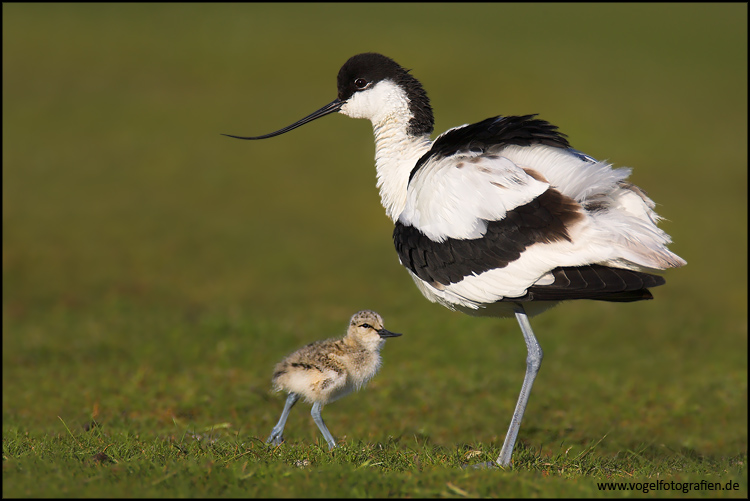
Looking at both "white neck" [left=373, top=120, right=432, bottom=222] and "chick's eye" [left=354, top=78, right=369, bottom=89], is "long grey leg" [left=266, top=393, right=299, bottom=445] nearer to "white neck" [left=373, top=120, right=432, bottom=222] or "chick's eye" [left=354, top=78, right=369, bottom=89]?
"white neck" [left=373, top=120, right=432, bottom=222]

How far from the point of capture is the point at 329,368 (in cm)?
639

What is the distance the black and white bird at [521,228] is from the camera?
5199 mm

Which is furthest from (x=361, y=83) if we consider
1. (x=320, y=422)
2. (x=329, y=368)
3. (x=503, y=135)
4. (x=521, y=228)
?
(x=320, y=422)

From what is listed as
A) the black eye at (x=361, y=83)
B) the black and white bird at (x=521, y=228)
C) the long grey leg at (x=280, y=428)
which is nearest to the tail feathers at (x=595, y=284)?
the black and white bird at (x=521, y=228)

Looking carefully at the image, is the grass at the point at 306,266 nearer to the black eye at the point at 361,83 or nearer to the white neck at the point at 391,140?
the white neck at the point at 391,140

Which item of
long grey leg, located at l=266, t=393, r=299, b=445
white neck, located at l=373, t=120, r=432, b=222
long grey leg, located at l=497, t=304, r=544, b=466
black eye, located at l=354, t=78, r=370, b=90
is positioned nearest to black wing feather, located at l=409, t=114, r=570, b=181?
white neck, located at l=373, t=120, r=432, b=222

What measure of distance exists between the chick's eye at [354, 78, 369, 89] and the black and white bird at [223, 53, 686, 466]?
1.07 meters

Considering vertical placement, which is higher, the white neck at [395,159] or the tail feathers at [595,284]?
the white neck at [395,159]

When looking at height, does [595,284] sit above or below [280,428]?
above

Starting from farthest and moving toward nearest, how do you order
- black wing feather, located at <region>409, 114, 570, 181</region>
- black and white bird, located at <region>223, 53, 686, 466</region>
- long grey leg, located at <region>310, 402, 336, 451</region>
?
1. long grey leg, located at <region>310, 402, 336, 451</region>
2. black wing feather, located at <region>409, 114, 570, 181</region>
3. black and white bird, located at <region>223, 53, 686, 466</region>

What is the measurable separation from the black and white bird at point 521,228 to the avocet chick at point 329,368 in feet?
2.89

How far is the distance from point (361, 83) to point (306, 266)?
6.63 metres

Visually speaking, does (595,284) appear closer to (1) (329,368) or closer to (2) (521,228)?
(2) (521,228)

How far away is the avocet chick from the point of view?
6.32 m
